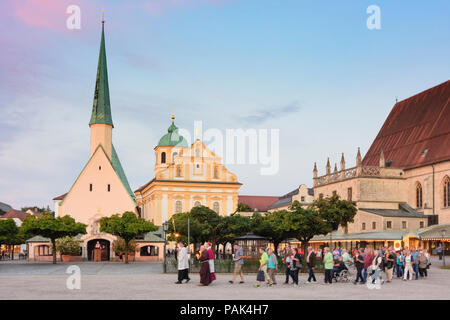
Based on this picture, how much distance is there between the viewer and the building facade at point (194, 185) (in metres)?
85.4

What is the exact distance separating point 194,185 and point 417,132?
33.4 metres

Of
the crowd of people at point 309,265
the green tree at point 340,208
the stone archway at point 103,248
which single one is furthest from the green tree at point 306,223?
the stone archway at point 103,248

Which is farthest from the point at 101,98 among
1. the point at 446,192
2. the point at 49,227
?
the point at 446,192

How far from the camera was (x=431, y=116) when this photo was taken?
6431 centimetres

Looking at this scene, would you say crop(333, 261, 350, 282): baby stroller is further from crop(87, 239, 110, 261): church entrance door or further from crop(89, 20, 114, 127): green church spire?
crop(89, 20, 114, 127): green church spire

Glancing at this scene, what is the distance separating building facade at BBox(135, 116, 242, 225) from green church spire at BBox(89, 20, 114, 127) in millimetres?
12547

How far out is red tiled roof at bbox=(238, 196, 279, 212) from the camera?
134125 mm

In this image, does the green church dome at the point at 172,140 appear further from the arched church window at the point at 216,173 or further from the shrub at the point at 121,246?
the shrub at the point at 121,246

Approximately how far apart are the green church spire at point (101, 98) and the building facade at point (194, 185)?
41.2 ft

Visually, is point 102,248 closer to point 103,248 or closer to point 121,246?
point 103,248
